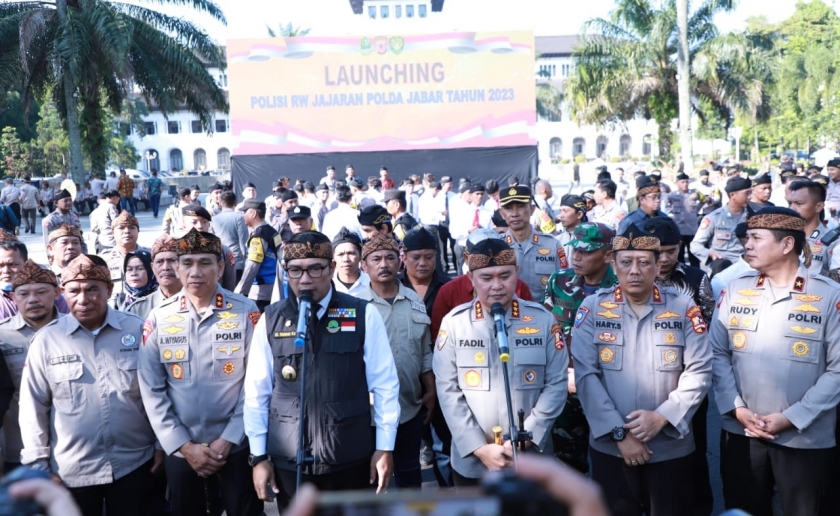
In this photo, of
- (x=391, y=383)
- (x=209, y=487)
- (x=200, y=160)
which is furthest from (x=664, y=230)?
(x=200, y=160)

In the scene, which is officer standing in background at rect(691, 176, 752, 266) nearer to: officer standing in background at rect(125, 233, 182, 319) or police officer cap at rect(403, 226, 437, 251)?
police officer cap at rect(403, 226, 437, 251)

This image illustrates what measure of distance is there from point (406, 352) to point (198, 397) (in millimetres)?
1276

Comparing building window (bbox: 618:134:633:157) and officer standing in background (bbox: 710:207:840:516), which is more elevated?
building window (bbox: 618:134:633:157)

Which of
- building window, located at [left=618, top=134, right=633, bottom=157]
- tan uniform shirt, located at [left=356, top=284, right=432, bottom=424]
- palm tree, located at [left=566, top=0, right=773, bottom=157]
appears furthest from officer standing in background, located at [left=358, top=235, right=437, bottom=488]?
building window, located at [left=618, top=134, right=633, bottom=157]

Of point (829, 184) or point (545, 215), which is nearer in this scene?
point (545, 215)

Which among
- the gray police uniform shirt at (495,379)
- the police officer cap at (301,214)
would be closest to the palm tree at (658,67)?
the police officer cap at (301,214)

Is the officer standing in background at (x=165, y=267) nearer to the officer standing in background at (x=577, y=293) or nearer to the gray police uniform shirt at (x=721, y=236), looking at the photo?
the officer standing in background at (x=577, y=293)

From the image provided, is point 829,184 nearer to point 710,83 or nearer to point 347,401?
point 347,401

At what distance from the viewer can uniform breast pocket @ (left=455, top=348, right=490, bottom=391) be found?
3.82 metres

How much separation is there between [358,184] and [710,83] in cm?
2176

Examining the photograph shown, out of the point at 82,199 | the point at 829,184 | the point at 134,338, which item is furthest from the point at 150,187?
the point at 134,338

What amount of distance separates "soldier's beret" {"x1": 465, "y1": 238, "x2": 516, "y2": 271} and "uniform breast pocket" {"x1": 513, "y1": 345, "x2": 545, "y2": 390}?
45cm

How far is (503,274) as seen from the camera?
3836 millimetres

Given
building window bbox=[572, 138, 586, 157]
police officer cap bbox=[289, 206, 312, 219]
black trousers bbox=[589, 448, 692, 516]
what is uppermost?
building window bbox=[572, 138, 586, 157]
